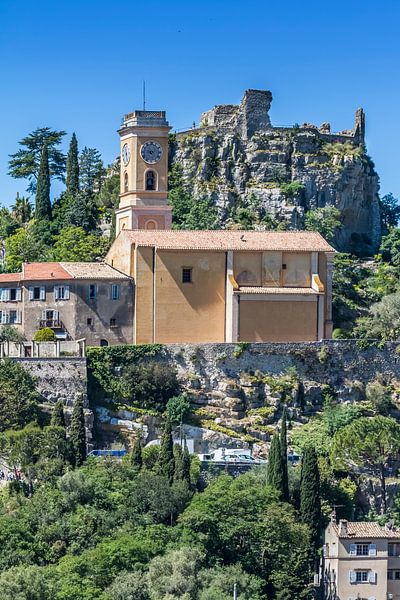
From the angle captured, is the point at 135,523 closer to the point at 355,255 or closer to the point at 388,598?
the point at 388,598

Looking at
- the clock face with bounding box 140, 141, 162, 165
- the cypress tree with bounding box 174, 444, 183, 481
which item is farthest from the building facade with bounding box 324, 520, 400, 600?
the clock face with bounding box 140, 141, 162, 165

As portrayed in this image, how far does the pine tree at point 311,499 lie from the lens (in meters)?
71.7

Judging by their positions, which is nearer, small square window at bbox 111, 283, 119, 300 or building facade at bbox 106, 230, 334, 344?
small square window at bbox 111, 283, 119, 300

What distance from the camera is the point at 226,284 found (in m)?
82.2

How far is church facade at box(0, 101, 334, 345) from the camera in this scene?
266 feet

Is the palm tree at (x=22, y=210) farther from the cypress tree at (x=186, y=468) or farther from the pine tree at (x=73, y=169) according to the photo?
the cypress tree at (x=186, y=468)

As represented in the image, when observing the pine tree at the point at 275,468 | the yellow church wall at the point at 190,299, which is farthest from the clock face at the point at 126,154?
the pine tree at the point at 275,468

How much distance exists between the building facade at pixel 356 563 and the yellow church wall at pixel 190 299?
14.1 metres

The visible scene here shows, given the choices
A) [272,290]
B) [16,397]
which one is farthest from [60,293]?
[272,290]

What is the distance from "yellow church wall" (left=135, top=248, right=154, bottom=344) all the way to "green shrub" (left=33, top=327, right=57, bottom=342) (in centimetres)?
391

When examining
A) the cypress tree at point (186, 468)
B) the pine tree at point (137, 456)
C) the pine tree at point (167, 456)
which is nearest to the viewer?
the cypress tree at point (186, 468)

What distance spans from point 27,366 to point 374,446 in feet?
50.0

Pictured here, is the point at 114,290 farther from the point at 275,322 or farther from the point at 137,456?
the point at 137,456

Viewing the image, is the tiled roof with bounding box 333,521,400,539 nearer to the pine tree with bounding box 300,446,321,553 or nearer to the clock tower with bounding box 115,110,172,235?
the pine tree with bounding box 300,446,321,553
